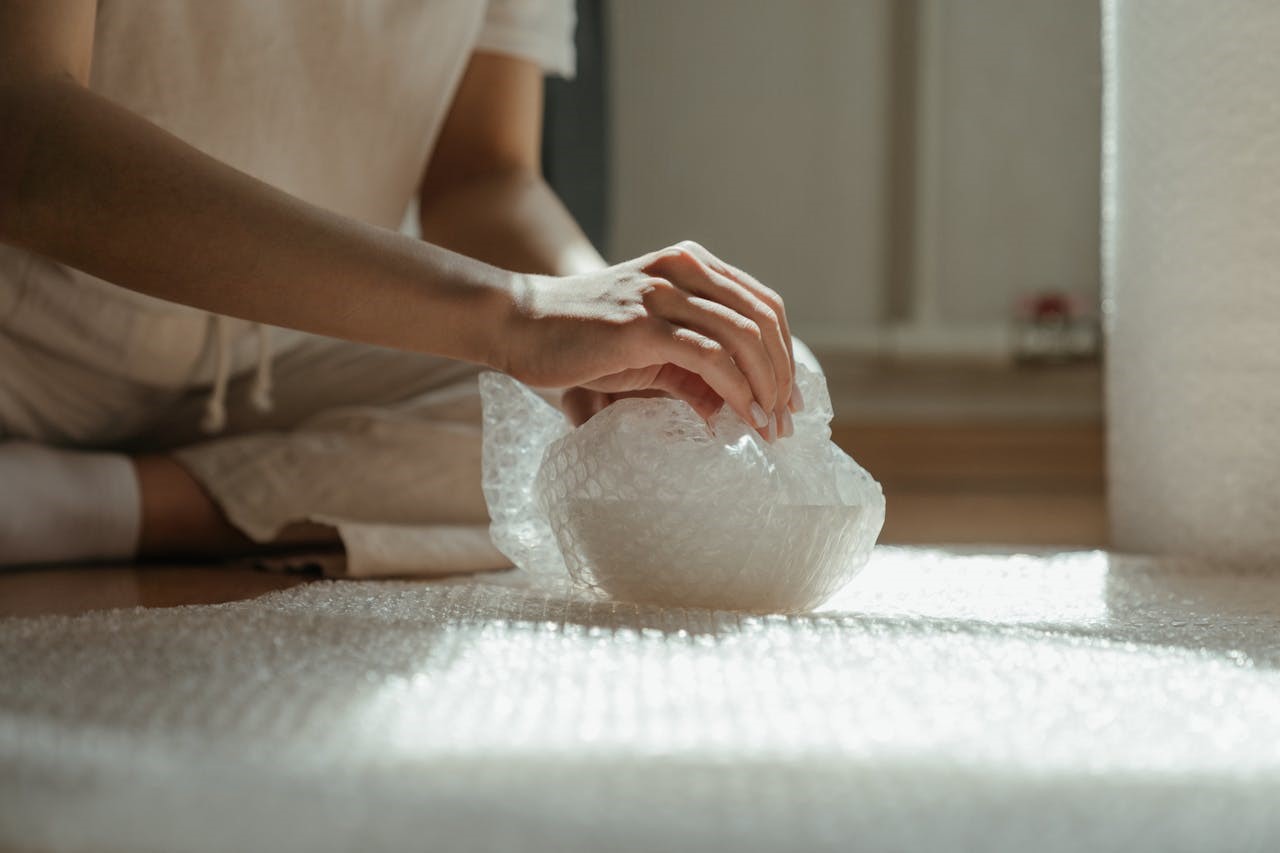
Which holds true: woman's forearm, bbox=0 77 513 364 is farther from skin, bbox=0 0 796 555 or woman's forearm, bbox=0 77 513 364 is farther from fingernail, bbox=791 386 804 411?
fingernail, bbox=791 386 804 411

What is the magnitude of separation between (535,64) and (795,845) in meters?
0.87

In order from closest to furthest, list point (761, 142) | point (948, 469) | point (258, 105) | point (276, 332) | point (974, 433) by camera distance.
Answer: point (258, 105)
point (276, 332)
point (948, 469)
point (974, 433)
point (761, 142)

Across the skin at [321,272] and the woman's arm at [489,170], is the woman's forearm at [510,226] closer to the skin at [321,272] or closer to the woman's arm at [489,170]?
the woman's arm at [489,170]

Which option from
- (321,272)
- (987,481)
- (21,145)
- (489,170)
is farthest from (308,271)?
(987,481)

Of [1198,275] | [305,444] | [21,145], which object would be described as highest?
[21,145]

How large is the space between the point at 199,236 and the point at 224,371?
1.23ft

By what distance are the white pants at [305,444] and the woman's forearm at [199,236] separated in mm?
279

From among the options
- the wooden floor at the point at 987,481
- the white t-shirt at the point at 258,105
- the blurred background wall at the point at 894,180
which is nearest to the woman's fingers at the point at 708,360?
the white t-shirt at the point at 258,105

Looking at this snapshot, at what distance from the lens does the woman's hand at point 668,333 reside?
0.53 metres

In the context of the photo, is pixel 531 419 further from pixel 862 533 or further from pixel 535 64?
pixel 535 64

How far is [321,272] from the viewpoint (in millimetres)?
538

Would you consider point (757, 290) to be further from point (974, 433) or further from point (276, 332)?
point (974, 433)

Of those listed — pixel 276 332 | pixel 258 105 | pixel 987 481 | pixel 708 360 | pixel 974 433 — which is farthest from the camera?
pixel 974 433

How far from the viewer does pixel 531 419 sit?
2.17 feet
